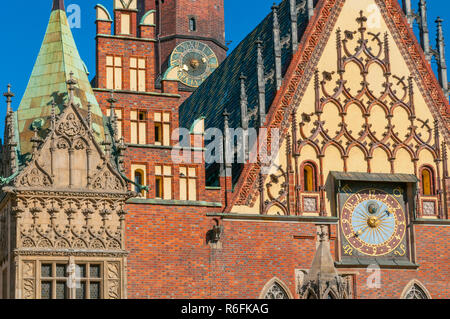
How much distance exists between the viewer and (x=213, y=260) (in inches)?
1183

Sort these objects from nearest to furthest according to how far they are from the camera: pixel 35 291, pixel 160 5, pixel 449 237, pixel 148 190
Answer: pixel 35 291
pixel 148 190
pixel 449 237
pixel 160 5

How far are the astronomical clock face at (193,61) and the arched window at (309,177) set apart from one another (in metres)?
17.6

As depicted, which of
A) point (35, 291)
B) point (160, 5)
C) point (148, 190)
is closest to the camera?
point (35, 291)

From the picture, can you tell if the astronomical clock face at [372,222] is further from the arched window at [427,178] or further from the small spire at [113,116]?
the small spire at [113,116]

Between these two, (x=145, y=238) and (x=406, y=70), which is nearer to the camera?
(x=145, y=238)

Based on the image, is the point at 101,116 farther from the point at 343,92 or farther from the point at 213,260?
the point at 343,92

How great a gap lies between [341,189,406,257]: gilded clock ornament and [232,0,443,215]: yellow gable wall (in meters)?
0.56

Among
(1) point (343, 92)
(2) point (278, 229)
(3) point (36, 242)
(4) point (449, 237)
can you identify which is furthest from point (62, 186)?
(4) point (449, 237)

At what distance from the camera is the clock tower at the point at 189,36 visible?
4912 cm

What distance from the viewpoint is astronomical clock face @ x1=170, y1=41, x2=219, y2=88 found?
49000mm

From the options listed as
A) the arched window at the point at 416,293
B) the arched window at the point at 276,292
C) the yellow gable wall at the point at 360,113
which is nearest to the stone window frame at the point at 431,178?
the yellow gable wall at the point at 360,113

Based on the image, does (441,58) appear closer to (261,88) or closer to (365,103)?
(365,103)

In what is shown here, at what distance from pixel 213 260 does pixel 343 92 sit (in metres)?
5.99

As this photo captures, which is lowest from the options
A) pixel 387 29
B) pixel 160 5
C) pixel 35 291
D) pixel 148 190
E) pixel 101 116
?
pixel 35 291
